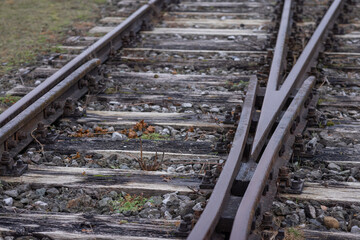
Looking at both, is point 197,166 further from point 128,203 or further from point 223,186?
point 223,186

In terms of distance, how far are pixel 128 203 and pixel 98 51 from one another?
304cm

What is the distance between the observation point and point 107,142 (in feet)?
14.4

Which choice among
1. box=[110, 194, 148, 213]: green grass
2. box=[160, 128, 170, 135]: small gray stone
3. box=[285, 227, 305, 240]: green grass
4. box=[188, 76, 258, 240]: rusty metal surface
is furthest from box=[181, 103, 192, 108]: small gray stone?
box=[285, 227, 305, 240]: green grass

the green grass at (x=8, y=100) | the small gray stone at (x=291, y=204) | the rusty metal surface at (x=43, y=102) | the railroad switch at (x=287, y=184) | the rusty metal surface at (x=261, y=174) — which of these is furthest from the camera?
the green grass at (x=8, y=100)

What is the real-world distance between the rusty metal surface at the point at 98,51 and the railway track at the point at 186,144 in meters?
0.02

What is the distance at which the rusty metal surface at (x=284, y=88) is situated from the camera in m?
3.73

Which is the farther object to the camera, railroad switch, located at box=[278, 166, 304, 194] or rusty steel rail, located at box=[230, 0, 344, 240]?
railroad switch, located at box=[278, 166, 304, 194]

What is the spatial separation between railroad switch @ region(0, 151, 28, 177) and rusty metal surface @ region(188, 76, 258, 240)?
1.38 metres

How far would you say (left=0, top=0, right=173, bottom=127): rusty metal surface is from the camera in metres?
4.52

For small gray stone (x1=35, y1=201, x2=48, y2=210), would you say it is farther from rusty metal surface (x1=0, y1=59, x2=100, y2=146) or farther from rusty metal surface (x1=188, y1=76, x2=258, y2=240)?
rusty metal surface (x1=188, y1=76, x2=258, y2=240)

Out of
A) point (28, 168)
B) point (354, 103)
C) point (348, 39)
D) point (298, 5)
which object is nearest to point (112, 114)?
point (28, 168)

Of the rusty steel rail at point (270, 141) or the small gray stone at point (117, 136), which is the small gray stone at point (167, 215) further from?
the small gray stone at point (117, 136)

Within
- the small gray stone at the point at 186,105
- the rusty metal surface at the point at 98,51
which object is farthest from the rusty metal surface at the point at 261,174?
the rusty metal surface at the point at 98,51

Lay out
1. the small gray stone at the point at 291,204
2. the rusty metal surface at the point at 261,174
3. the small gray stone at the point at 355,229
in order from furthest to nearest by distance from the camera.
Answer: the small gray stone at the point at 291,204, the small gray stone at the point at 355,229, the rusty metal surface at the point at 261,174
